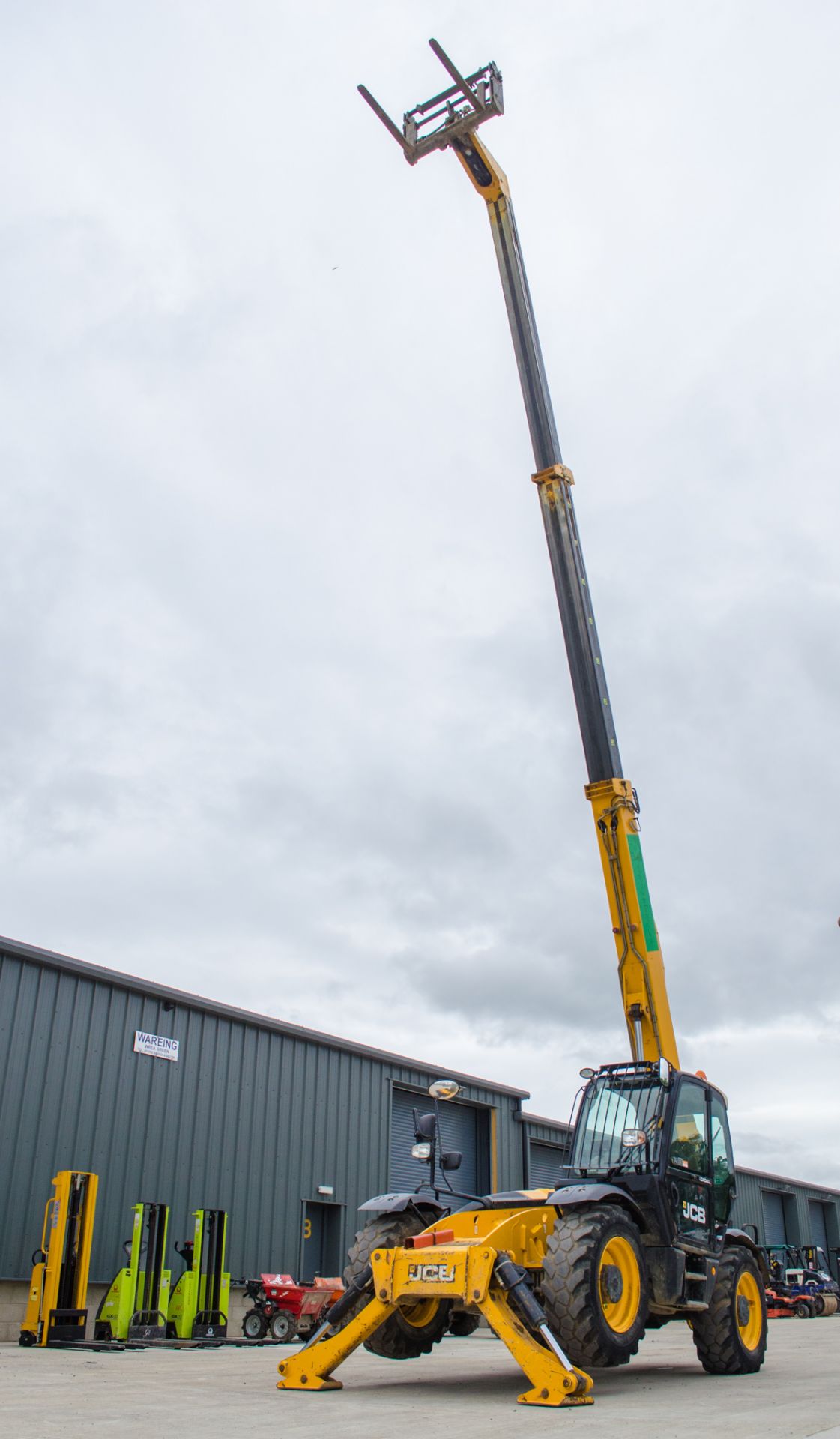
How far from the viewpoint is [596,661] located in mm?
13133

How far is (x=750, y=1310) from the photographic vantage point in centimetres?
1085

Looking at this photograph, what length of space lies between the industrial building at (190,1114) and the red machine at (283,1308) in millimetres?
2358

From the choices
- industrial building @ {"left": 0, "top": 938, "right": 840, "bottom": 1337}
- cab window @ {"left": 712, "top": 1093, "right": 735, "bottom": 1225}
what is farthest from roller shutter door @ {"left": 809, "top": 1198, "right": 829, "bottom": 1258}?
cab window @ {"left": 712, "top": 1093, "right": 735, "bottom": 1225}

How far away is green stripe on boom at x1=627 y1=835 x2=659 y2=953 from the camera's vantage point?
39.3 ft

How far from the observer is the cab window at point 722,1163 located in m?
10.9

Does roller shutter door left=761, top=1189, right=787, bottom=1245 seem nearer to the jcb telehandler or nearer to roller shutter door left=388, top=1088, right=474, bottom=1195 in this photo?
roller shutter door left=388, top=1088, right=474, bottom=1195

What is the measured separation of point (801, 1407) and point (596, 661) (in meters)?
7.78

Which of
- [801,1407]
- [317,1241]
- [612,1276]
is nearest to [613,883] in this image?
[612,1276]

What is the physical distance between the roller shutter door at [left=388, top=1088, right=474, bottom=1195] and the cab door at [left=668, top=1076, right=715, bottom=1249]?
49.2ft

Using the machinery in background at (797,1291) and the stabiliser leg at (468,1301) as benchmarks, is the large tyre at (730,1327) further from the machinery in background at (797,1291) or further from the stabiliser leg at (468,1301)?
the machinery in background at (797,1291)

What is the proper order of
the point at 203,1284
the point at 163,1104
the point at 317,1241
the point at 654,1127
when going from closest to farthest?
the point at 654,1127, the point at 203,1284, the point at 163,1104, the point at 317,1241

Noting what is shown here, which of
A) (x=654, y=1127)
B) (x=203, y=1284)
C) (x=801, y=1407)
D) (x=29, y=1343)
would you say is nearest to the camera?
(x=801, y=1407)

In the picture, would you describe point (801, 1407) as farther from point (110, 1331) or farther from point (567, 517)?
point (110, 1331)

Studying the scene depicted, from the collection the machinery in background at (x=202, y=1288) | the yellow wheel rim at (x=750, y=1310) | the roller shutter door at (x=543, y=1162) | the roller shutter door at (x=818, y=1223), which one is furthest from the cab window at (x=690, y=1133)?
the roller shutter door at (x=818, y=1223)
